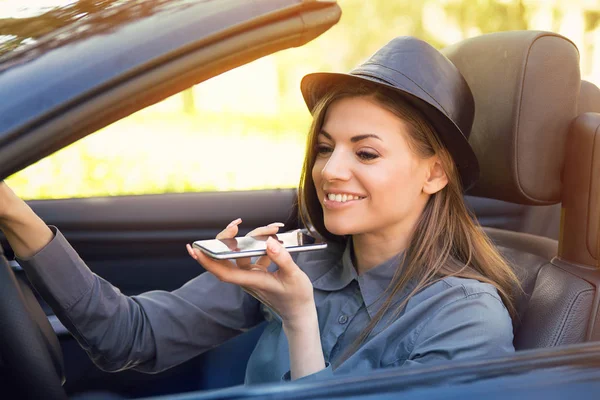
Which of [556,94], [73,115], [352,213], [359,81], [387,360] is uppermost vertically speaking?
[73,115]

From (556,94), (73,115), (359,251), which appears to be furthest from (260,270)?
(556,94)

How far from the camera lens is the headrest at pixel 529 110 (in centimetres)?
178

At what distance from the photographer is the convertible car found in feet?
3.27

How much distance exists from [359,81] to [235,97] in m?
0.86

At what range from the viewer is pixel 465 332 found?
157 cm

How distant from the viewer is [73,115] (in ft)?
3.36

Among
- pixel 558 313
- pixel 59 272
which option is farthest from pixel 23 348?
pixel 558 313

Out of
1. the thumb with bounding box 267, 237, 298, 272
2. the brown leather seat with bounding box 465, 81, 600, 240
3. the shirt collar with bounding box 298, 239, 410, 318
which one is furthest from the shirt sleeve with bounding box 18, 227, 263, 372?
the brown leather seat with bounding box 465, 81, 600, 240

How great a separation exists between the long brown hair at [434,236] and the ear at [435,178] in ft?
0.05

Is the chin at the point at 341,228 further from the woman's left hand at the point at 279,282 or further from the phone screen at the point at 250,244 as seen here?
the woman's left hand at the point at 279,282

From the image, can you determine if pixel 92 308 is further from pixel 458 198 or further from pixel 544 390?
pixel 544 390

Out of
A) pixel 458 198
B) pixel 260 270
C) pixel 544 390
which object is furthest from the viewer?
pixel 458 198

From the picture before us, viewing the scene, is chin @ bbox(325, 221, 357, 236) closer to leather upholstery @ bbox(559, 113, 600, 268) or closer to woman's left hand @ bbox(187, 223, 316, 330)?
woman's left hand @ bbox(187, 223, 316, 330)

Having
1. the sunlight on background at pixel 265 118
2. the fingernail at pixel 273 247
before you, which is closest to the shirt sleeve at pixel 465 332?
the fingernail at pixel 273 247
